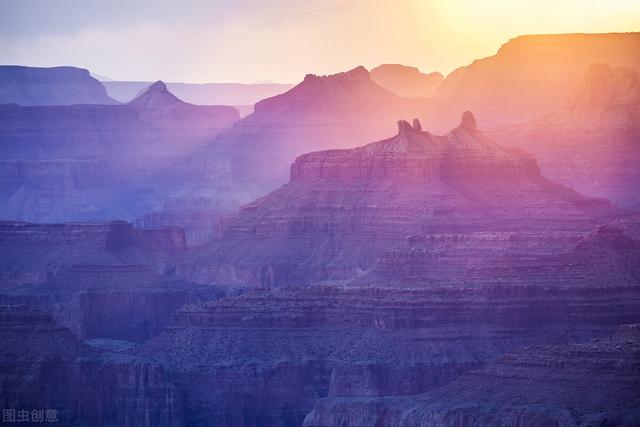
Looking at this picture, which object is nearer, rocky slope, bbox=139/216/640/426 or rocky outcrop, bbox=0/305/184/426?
rocky outcrop, bbox=0/305/184/426

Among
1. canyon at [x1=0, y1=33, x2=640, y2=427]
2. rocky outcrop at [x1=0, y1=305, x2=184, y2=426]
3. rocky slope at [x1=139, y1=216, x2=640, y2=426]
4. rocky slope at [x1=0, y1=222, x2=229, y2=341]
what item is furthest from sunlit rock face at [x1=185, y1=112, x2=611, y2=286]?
rocky outcrop at [x1=0, y1=305, x2=184, y2=426]

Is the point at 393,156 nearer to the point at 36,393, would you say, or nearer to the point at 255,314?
the point at 255,314

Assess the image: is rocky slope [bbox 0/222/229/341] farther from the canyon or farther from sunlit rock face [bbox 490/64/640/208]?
sunlit rock face [bbox 490/64/640/208]

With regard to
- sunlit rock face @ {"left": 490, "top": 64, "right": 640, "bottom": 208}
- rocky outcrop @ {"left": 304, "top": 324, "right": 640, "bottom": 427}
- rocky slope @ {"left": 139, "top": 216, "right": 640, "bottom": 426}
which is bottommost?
rocky outcrop @ {"left": 304, "top": 324, "right": 640, "bottom": 427}

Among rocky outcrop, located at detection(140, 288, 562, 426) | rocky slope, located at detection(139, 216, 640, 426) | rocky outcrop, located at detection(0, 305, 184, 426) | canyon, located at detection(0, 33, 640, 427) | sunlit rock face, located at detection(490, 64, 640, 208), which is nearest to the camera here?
canyon, located at detection(0, 33, 640, 427)

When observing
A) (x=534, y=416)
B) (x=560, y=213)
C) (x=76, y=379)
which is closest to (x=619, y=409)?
A: (x=534, y=416)

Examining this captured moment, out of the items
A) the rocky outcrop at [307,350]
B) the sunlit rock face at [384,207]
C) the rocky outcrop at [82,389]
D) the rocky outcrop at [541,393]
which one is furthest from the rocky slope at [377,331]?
the sunlit rock face at [384,207]
